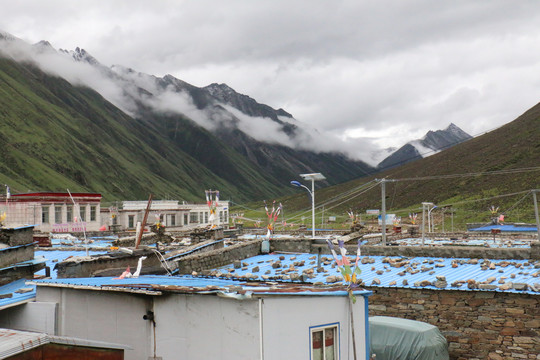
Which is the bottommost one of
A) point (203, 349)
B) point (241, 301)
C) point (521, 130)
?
point (203, 349)

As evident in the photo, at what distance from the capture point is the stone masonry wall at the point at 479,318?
55.6 ft

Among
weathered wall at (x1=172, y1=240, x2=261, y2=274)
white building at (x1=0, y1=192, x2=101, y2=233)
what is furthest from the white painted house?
white building at (x1=0, y1=192, x2=101, y2=233)

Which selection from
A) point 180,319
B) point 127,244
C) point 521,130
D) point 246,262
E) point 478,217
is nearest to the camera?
point 180,319

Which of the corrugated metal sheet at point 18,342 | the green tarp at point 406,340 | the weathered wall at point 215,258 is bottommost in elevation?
the green tarp at point 406,340

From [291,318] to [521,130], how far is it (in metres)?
189

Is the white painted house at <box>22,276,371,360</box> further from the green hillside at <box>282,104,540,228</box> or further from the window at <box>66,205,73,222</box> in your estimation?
the green hillside at <box>282,104,540,228</box>

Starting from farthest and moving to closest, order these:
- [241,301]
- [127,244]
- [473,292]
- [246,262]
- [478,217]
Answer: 1. [478,217]
2. [127,244]
3. [246,262]
4. [473,292]
5. [241,301]

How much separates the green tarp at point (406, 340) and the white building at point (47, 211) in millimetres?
50732

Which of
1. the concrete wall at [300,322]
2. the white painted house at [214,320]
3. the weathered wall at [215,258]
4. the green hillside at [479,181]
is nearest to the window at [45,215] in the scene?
the weathered wall at [215,258]

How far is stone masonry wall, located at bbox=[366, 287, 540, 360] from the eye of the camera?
55.6ft

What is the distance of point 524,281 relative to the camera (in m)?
18.7

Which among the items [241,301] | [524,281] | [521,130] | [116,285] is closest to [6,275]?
[116,285]

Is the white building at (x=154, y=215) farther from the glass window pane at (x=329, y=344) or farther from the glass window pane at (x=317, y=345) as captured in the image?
the glass window pane at (x=317, y=345)

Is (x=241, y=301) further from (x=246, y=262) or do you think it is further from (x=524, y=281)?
(x=246, y=262)
